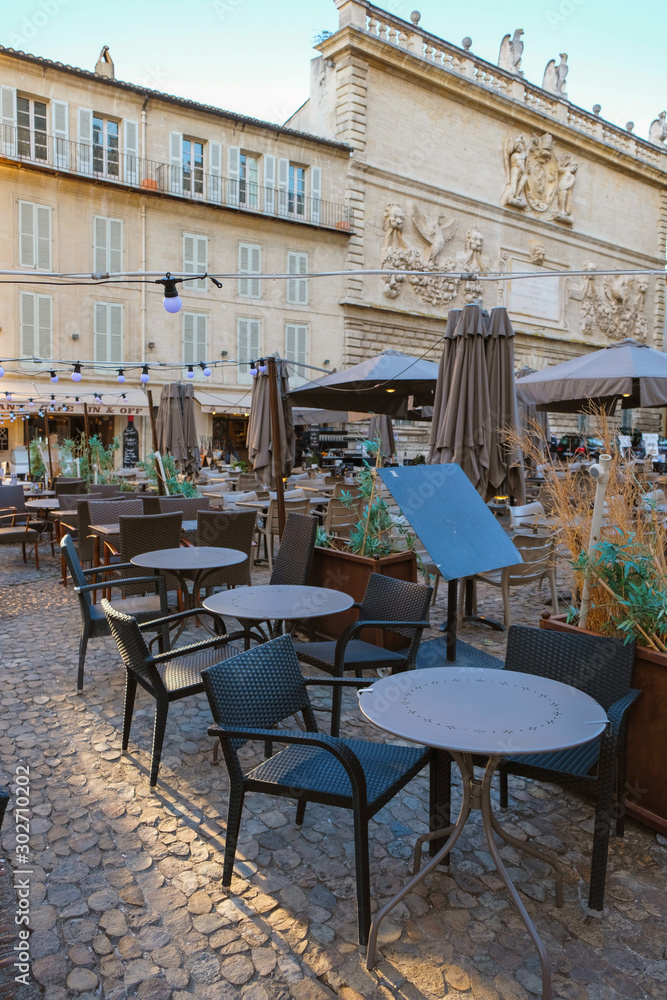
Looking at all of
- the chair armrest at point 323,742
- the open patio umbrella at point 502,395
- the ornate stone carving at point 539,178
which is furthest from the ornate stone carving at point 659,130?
the chair armrest at point 323,742

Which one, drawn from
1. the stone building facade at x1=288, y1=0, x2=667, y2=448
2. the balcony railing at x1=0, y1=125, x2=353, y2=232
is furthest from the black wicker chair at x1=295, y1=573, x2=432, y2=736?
the stone building facade at x1=288, y1=0, x2=667, y2=448

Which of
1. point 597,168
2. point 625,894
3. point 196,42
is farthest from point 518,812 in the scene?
point 597,168

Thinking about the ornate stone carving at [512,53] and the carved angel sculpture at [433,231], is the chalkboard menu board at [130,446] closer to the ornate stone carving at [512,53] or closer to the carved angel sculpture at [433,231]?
the carved angel sculpture at [433,231]

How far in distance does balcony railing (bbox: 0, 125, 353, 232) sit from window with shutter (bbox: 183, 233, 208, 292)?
3.09 feet

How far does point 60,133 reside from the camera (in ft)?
52.0

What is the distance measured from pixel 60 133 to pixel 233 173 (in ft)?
14.1

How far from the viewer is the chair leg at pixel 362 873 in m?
1.77

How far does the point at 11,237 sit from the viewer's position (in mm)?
15414

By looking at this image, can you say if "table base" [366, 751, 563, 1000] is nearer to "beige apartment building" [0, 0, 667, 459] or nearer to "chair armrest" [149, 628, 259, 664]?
"chair armrest" [149, 628, 259, 664]

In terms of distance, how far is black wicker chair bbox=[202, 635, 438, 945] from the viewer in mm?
1790

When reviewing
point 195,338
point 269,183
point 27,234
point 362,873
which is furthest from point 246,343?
point 362,873

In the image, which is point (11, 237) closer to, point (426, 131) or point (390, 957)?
point (426, 131)

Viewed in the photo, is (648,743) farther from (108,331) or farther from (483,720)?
(108,331)

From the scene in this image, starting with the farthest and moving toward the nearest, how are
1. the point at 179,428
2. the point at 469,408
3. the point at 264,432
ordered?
the point at 179,428 < the point at 264,432 < the point at 469,408
